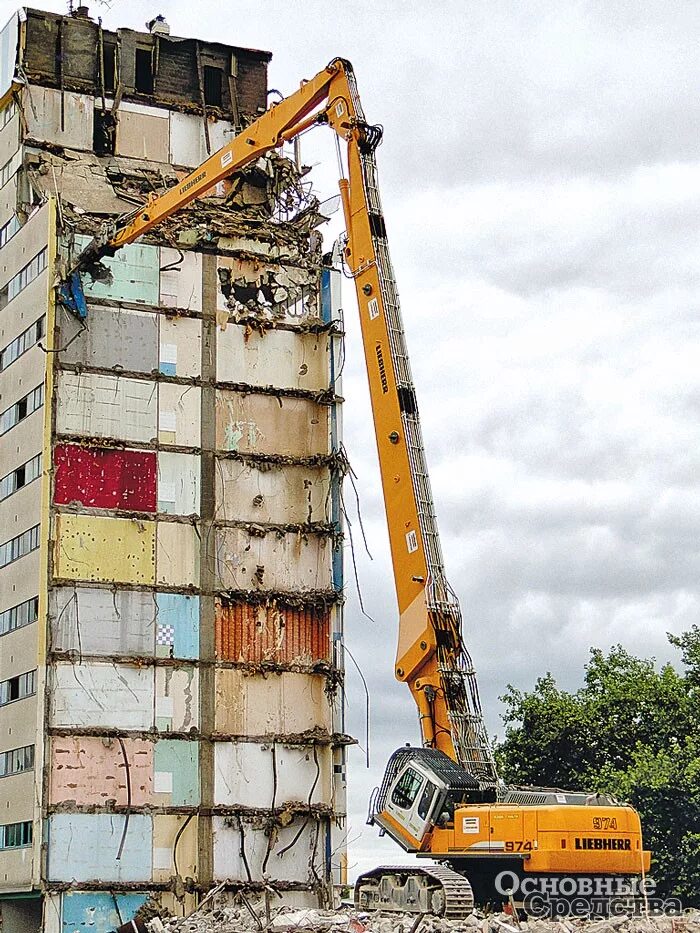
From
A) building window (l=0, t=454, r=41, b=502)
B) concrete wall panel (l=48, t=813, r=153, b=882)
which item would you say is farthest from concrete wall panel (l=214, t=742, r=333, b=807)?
building window (l=0, t=454, r=41, b=502)

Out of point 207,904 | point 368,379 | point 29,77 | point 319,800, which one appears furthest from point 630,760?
point 29,77

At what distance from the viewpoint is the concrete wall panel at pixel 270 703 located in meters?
34.3

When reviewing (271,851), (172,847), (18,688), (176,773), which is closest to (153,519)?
(18,688)

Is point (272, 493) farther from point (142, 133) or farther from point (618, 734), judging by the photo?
point (618, 734)

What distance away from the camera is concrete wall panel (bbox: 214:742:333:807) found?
3388 centimetres

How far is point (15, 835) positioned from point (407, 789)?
1112 cm

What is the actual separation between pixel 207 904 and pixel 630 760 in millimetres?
18377

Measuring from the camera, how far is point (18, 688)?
33188 mm

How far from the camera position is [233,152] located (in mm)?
33344

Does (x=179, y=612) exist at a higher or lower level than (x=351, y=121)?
lower

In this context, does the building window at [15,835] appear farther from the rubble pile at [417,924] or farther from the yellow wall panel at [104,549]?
the rubble pile at [417,924]

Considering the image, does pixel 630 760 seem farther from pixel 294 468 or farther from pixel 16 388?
pixel 16 388

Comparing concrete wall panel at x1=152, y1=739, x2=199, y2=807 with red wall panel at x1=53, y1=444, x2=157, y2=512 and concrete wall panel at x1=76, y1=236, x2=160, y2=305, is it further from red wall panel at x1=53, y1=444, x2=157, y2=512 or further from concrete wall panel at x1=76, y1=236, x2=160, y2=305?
concrete wall panel at x1=76, y1=236, x2=160, y2=305

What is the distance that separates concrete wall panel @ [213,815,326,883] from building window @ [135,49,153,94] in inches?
722
